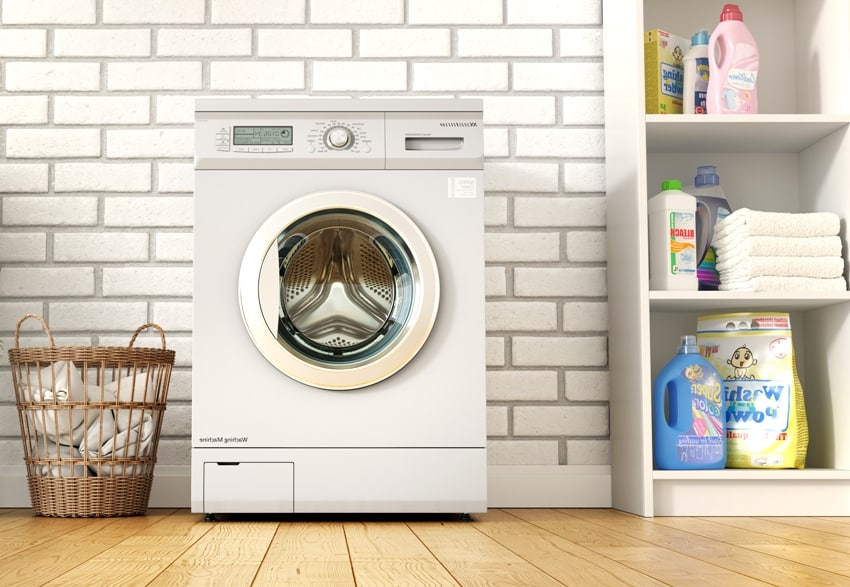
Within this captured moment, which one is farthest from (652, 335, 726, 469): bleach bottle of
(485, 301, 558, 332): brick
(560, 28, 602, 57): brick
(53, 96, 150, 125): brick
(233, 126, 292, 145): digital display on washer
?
(53, 96, 150, 125): brick

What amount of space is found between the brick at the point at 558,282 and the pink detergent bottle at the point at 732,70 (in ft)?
1.83

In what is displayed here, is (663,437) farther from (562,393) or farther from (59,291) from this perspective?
(59,291)

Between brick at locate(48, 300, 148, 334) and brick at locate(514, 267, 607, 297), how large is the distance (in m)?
1.05

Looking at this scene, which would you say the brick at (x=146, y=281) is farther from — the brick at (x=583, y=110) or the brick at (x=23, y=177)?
the brick at (x=583, y=110)

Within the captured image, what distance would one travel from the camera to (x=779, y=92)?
264 centimetres

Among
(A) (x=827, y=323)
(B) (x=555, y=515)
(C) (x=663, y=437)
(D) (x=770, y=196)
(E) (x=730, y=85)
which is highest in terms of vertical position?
(E) (x=730, y=85)

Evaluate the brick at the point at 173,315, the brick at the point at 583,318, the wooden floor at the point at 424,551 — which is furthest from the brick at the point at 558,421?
the brick at the point at 173,315

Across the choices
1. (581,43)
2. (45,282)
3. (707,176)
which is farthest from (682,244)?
A: (45,282)

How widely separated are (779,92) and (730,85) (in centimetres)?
38

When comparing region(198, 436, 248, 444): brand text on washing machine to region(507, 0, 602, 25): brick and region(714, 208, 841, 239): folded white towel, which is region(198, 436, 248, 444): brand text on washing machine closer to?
region(714, 208, 841, 239): folded white towel

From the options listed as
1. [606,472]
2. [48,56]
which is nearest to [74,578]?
[606,472]

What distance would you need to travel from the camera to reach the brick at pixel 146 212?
259 centimetres

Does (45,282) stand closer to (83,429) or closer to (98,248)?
(98,248)

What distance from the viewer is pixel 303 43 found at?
2.65 meters
